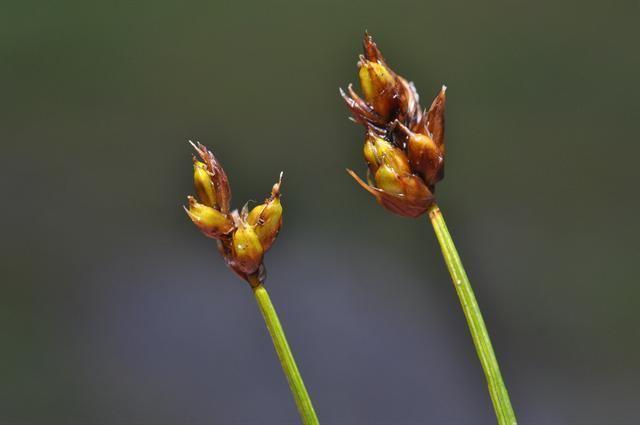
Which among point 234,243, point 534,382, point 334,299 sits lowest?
point 534,382

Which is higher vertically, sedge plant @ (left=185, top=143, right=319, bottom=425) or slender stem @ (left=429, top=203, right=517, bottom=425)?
sedge plant @ (left=185, top=143, right=319, bottom=425)

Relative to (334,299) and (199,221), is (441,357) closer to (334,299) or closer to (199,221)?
(334,299)

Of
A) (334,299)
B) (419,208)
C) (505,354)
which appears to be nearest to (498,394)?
(419,208)

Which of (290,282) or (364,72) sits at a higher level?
(290,282)

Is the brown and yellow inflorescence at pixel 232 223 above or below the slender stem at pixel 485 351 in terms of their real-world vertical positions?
above
